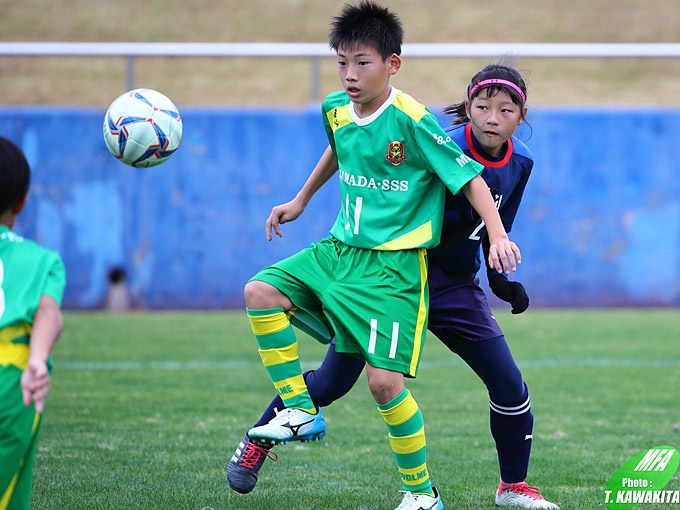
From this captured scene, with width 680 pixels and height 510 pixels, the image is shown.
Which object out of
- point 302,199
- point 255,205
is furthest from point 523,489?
point 255,205

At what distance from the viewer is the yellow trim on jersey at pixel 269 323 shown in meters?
3.88

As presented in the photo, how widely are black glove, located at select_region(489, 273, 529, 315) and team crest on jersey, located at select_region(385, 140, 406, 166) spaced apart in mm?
673

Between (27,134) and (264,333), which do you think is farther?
(27,134)

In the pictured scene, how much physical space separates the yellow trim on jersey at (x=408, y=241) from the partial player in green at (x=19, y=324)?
52.4 inches

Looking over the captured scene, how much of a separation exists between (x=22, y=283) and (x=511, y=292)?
6.41 feet

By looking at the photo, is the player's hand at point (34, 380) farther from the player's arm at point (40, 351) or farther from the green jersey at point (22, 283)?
the green jersey at point (22, 283)

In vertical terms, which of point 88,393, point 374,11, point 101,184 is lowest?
point 88,393

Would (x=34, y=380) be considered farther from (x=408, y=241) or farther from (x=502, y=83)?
(x=502, y=83)

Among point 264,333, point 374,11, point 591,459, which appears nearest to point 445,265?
point 264,333

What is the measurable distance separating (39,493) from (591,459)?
2.59m

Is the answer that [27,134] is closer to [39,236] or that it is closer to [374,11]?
[39,236]

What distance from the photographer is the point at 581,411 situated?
6.19 m

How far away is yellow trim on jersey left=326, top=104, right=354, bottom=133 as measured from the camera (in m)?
3.99

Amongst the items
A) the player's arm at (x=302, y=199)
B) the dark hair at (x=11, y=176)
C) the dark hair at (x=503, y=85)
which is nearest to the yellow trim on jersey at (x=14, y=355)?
the dark hair at (x=11, y=176)
